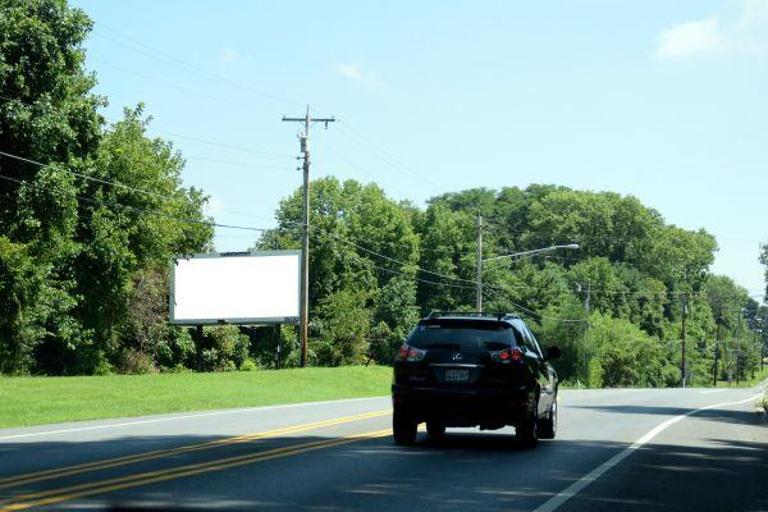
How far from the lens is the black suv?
1502cm

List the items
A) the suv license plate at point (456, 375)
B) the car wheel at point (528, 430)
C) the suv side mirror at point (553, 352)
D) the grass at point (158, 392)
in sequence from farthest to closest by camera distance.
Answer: the grass at point (158, 392)
the suv side mirror at point (553, 352)
the car wheel at point (528, 430)
the suv license plate at point (456, 375)

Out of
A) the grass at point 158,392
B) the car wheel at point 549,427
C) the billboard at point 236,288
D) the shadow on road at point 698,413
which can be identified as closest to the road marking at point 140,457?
the car wheel at point 549,427

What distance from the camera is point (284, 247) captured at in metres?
91.7

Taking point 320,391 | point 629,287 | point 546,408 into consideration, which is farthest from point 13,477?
point 629,287

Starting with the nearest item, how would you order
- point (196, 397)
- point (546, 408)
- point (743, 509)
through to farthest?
point (743, 509) < point (546, 408) < point (196, 397)

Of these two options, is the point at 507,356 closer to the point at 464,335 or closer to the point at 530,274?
the point at 464,335

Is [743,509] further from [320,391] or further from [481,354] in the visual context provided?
[320,391]

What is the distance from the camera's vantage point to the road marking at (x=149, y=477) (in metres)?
9.52

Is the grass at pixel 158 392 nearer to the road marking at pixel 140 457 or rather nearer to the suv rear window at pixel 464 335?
the road marking at pixel 140 457

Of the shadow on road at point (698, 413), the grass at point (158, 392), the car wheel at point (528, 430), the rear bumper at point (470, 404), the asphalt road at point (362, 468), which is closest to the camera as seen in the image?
the asphalt road at point (362, 468)

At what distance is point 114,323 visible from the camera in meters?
61.1

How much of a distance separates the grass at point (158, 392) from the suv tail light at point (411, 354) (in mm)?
9193

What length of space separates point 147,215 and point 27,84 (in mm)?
16330

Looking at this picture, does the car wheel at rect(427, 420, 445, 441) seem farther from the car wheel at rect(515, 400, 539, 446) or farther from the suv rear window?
the suv rear window
